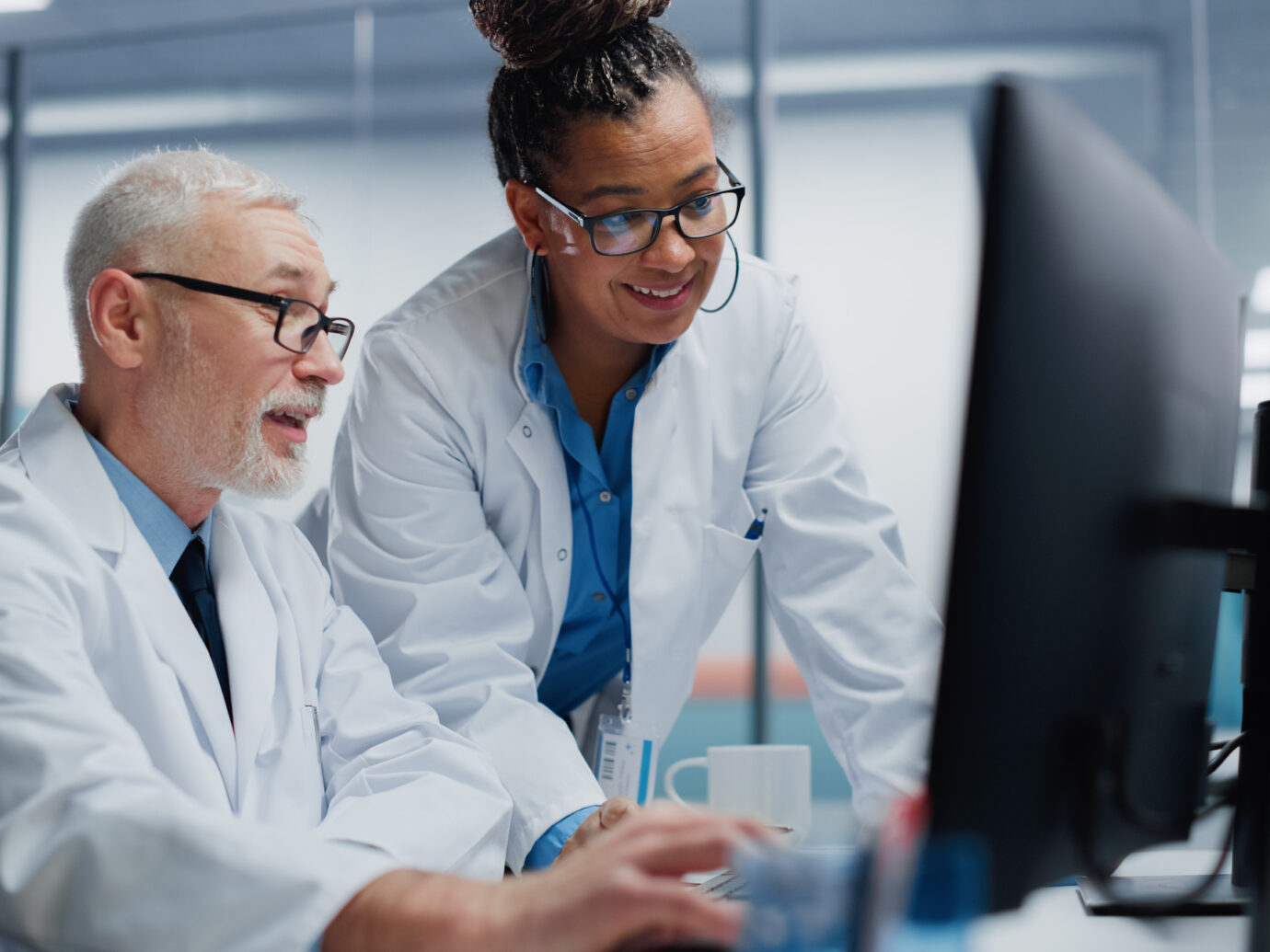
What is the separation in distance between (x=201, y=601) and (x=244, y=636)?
2.6 inches

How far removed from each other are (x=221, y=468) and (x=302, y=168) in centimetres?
303

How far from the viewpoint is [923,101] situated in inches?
138

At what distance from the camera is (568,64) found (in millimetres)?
1376

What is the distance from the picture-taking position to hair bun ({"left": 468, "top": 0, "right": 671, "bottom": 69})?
1354mm

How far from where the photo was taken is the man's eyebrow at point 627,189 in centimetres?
132

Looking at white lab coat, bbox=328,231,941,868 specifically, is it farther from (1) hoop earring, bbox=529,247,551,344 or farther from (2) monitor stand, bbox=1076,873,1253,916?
(2) monitor stand, bbox=1076,873,1253,916

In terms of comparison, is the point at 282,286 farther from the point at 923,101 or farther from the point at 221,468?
the point at 923,101

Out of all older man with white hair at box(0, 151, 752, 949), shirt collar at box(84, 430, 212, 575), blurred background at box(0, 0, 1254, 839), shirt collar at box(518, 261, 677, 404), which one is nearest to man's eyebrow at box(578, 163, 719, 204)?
shirt collar at box(518, 261, 677, 404)

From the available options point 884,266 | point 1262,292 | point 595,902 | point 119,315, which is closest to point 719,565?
point 119,315

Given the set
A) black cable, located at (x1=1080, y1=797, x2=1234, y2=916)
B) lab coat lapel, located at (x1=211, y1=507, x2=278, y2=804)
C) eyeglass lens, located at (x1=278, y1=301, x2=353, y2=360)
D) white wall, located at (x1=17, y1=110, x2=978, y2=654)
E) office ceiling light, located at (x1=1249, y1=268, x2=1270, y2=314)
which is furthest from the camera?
white wall, located at (x1=17, y1=110, x2=978, y2=654)

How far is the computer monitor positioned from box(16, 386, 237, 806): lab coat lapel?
0.79 meters

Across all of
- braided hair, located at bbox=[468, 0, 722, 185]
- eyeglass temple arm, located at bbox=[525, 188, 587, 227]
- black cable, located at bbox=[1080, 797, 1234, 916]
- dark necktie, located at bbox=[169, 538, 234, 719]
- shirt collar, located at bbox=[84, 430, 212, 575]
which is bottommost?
black cable, located at bbox=[1080, 797, 1234, 916]

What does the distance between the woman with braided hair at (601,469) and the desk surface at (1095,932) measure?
333mm

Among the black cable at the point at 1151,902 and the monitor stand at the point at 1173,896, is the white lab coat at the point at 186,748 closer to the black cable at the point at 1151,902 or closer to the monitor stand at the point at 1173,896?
the black cable at the point at 1151,902
